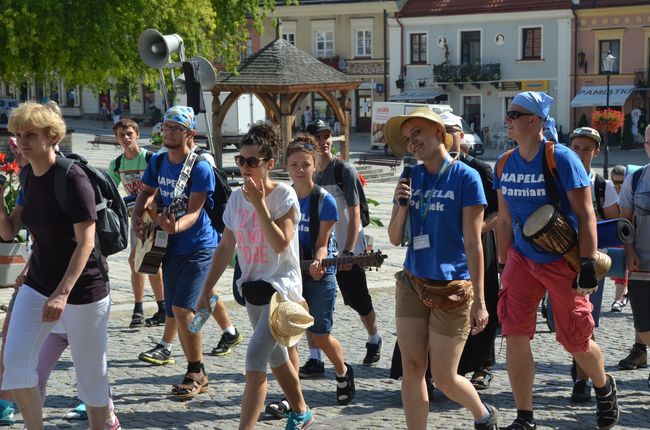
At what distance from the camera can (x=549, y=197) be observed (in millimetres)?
5840

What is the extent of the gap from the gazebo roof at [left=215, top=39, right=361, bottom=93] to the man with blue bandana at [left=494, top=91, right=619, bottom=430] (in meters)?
18.7

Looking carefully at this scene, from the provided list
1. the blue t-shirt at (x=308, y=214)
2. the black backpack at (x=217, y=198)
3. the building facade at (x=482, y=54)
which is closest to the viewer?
the blue t-shirt at (x=308, y=214)

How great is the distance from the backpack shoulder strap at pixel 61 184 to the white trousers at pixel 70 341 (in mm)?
462

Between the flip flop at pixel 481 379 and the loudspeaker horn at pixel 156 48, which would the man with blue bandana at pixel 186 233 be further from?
the loudspeaker horn at pixel 156 48

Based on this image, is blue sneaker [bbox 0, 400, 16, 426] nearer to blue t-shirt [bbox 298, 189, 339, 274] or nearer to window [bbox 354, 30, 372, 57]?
Result: blue t-shirt [bbox 298, 189, 339, 274]

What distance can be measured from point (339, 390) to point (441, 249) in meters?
1.69

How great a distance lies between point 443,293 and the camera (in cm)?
548

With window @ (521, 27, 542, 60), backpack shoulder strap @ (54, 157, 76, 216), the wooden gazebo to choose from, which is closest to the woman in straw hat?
backpack shoulder strap @ (54, 157, 76, 216)

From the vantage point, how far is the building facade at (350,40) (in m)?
58.8

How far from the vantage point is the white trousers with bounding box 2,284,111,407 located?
5.28 m

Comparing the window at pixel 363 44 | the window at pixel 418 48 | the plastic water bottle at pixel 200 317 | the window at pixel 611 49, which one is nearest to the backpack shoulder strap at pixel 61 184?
the plastic water bottle at pixel 200 317

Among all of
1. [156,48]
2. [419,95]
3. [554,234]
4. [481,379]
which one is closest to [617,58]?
[419,95]

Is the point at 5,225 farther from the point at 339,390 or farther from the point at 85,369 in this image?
the point at 339,390

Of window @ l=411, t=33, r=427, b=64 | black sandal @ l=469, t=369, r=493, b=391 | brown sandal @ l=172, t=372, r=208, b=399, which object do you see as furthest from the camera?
window @ l=411, t=33, r=427, b=64
